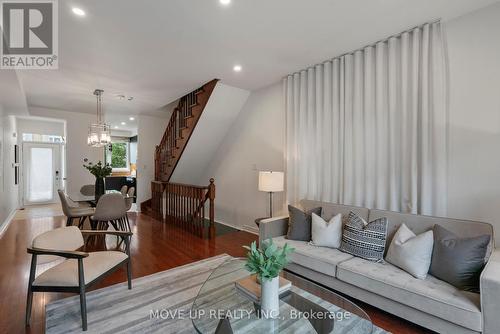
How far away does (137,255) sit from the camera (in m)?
3.64

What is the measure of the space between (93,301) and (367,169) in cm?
340

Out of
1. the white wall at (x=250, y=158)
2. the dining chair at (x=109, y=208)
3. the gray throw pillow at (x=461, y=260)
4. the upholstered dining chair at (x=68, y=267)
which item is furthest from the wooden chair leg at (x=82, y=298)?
the white wall at (x=250, y=158)

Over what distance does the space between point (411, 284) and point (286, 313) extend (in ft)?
3.61

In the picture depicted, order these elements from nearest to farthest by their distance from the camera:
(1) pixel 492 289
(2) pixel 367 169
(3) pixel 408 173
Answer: (1) pixel 492 289 < (3) pixel 408 173 < (2) pixel 367 169

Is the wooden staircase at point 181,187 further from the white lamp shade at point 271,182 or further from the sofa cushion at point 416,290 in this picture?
the sofa cushion at point 416,290

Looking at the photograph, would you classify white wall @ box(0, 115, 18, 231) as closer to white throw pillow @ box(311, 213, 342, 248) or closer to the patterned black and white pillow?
white throw pillow @ box(311, 213, 342, 248)

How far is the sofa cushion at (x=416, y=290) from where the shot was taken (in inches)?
66.1

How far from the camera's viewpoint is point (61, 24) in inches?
101

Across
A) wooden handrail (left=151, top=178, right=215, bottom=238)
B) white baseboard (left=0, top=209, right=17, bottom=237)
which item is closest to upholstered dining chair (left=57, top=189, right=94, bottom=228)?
wooden handrail (left=151, top=178, right=215, bottom=238)

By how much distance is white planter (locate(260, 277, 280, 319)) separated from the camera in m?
1.61

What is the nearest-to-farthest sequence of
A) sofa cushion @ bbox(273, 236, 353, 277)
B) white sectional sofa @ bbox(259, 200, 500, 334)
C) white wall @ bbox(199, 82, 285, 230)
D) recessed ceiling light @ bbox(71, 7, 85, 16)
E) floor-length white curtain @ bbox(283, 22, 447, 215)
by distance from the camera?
white sectional sofa @ bbox(259, 200, 500, 334), recessed ceiling light @ bbox(71, 7, 85, 16), sofa cushion @ bbox(273, 236, 353, 277), floor-length white curtain @ bbox(283, 22, 447, 215), white wall @ bbox(199, 82, 285, 230)

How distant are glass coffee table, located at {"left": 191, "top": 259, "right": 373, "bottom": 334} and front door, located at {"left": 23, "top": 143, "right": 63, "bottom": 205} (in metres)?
8.99

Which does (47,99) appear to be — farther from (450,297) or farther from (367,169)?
(450,297)

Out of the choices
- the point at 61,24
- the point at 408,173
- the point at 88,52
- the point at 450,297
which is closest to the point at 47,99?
the point at 88,52
